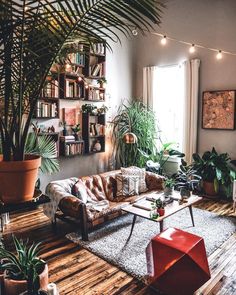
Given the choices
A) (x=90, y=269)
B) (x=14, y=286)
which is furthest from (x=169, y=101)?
(x=14, y=286)

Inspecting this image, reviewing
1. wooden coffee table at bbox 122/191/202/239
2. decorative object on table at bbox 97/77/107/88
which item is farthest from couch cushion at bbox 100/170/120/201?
decorative object on table at bbox 97/77/107/88

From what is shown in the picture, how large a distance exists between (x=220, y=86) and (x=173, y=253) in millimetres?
4103

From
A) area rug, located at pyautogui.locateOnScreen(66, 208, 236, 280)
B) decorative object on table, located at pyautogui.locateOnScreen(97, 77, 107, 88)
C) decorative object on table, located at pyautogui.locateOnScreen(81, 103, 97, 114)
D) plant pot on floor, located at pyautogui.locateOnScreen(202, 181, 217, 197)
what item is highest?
decorative object on table, located at pyautogui.locateOnScreen(97, 77, 107, 88)

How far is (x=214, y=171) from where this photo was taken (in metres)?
5.48

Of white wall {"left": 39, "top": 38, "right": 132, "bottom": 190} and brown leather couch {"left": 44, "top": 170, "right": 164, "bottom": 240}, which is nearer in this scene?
brown leather couch {"left": 44, "top": 170, "right": 164, "bottom": 240}

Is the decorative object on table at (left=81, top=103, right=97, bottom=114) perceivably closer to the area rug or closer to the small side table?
the area rug

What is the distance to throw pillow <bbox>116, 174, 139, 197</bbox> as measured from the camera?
4.73 metres

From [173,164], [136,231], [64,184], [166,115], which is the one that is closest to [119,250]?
[136,231]

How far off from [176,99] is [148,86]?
2.56ft

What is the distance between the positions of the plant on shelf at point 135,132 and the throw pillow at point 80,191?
6.94 ft

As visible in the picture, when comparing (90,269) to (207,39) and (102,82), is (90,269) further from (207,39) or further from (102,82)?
(207,39)

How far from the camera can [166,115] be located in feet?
21.9

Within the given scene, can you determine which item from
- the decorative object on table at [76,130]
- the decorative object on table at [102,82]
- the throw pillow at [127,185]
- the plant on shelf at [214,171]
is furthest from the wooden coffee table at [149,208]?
the decorative object on table at [102,82]

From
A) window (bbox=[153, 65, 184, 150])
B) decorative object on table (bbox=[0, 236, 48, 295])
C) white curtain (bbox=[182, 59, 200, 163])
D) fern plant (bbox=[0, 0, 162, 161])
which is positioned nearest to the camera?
fern plant (bbox=[0, 0, 162, 161])
